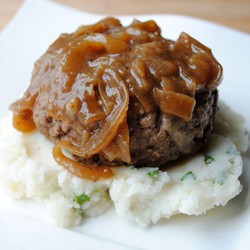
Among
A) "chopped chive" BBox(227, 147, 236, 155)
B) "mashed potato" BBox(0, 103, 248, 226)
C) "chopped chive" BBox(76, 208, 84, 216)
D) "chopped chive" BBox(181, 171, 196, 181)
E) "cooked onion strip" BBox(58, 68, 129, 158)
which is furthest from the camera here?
"chopped chive" BBox(227, 147, 236, 155)

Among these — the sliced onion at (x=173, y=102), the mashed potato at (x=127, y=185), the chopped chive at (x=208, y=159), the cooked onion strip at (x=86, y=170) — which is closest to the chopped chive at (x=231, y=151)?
the mashed potato at (x=127, y=185)

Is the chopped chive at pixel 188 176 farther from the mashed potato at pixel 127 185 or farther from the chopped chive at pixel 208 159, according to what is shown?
the chopped chive at pixel 208 159

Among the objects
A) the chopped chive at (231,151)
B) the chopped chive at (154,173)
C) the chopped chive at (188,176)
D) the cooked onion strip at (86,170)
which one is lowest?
the chopped chive at (231,151)

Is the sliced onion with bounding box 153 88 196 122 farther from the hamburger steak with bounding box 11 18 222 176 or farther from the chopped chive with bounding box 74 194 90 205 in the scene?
the chopped chive with bounding box 74 194 90 205

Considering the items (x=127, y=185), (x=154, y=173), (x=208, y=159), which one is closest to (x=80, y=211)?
(x=127, y=185)

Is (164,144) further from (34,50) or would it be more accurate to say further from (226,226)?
(34,50)

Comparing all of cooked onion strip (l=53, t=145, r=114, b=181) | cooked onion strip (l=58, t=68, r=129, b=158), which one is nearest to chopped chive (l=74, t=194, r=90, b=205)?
cooked onion strip (l=53, t=145, r=114, b=181)

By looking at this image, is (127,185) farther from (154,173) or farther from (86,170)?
(86,170)
